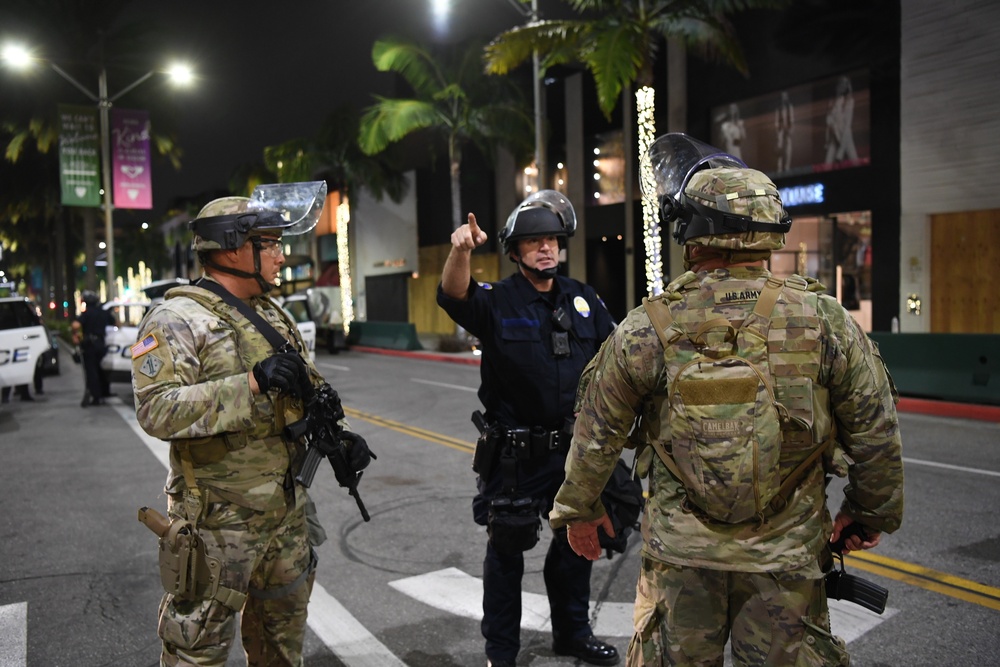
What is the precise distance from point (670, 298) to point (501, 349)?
4.36 feet

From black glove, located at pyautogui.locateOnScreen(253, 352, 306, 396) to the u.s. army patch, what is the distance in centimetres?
33

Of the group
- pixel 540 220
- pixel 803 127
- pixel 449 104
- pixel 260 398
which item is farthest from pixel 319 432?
pixel 449 104

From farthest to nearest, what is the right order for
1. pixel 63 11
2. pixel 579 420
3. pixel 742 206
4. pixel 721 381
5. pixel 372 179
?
pixel 372 179 < pixel 63 11 < pixel 579 420 < pixel 742 206 < pixel 721 381

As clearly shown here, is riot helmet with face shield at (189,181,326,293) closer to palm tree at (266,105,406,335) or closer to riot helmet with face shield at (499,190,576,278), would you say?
riot helmet with face shield at (499,190,576,278)

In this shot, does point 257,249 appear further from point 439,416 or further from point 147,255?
point 147,255

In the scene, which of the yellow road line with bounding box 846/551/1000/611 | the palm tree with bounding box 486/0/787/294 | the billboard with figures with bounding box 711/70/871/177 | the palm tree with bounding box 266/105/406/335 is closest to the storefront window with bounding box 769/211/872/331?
the billboard with figures with bounding box 711/70/871/177

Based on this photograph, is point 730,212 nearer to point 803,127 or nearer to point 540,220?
point 540,220

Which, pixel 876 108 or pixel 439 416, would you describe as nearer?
pixel 439 416

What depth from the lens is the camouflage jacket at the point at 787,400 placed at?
217 cm

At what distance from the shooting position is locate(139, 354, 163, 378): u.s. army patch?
9.00ft

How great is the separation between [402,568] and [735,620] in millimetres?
3090

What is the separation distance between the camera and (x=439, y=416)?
10.7 m

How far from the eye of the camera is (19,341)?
12.2 meters

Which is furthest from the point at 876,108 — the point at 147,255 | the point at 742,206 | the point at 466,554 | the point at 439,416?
the point at 147,255
